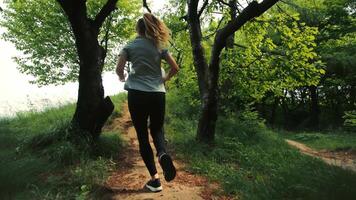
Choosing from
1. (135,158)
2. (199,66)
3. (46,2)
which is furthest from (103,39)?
(135,158)

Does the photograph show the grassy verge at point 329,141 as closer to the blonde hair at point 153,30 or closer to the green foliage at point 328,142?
the green foliage at point 328,142

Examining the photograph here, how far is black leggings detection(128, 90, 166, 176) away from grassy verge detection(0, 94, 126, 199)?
831 millimetres

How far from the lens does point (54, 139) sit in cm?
830

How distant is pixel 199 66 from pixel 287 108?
27908mm

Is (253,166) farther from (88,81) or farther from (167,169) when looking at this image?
(88,81)

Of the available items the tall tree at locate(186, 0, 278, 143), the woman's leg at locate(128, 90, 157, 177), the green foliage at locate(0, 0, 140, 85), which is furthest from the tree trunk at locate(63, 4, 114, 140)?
the green foliage at locate(0, 0, 140, 85)

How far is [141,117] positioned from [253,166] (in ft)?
11.1

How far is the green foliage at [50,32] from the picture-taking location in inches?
1098

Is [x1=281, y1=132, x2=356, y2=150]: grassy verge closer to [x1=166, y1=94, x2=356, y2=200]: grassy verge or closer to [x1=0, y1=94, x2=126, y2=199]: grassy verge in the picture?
[x1=166, y1=94, x2=356, y2=200]: grassy verge

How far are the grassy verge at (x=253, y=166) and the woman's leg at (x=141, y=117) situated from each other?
44.6 inches

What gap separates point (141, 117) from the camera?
5445 millimetres

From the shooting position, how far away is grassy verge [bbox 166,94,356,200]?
12.8ft

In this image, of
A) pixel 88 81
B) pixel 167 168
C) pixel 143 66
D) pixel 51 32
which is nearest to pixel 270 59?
pixel 88 81

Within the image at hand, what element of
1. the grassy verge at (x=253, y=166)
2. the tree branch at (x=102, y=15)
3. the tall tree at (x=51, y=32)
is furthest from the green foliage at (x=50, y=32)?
the tree branch at (x=102, y=15)
